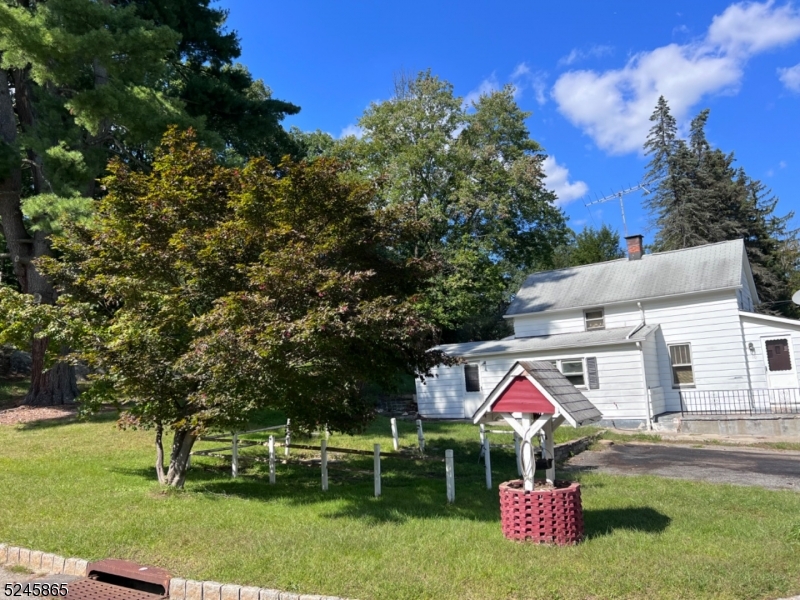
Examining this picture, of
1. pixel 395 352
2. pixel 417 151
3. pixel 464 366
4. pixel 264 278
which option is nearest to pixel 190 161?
pixel 264 278

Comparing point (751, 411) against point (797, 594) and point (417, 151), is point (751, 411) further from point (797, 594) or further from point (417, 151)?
point (417, 151)

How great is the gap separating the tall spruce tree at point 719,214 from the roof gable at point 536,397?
116ft

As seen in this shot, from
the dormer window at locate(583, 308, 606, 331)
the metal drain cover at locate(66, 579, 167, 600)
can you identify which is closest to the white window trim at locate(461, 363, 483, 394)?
the dormer window at locate(583, 308, 606, 331)

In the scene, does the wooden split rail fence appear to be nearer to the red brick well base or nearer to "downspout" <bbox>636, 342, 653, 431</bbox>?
Result: the red brick well base

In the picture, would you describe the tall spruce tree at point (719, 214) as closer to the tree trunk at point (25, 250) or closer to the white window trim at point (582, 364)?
the white window trim at point (582, 364)

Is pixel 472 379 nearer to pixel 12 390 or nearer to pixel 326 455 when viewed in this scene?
pixel 326 455

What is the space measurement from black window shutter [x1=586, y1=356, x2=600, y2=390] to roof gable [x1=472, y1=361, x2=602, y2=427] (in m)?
13.2

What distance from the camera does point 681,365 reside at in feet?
68.9

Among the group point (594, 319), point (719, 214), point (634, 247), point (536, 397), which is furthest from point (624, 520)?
point (719, 214)

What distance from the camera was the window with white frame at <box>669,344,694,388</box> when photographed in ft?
68.3

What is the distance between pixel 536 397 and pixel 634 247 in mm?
20414

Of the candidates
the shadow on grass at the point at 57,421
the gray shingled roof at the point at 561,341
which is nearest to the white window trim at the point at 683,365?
→ the gray shingled roof at the point at 561,341

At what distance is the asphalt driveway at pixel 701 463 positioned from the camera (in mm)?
11195

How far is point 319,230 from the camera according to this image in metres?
8.84
